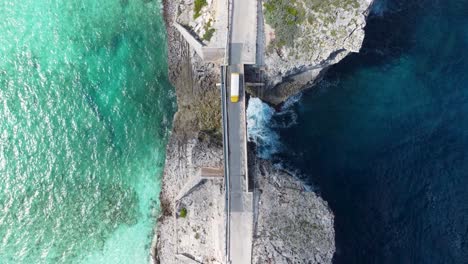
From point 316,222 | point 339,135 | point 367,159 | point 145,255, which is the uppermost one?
point 339,135

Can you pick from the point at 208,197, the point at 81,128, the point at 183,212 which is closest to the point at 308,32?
the point at 208,197

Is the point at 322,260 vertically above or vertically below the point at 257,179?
below

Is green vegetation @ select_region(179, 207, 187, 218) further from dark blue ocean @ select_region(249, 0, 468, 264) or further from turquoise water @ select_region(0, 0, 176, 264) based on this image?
dark blue ocean @ select_region(249, 0, 468, 264)

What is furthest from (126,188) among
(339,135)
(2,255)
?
(339,135)

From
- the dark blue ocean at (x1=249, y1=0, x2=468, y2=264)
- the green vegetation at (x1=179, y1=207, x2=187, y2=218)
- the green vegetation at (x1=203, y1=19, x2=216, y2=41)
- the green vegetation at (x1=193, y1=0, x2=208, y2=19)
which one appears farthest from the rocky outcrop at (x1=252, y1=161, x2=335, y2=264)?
the green vegetation at (x1=193, y1=0, x2=208, y2=19)

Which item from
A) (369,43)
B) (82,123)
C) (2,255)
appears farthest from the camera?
Answer: (369,43)

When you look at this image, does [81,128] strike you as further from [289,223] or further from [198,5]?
[289,223]

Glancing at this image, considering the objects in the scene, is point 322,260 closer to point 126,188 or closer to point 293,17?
point 126,188

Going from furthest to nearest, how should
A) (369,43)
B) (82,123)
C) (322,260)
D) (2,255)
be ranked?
(369,43) → (82,123) → (2,255) → (322,260)
